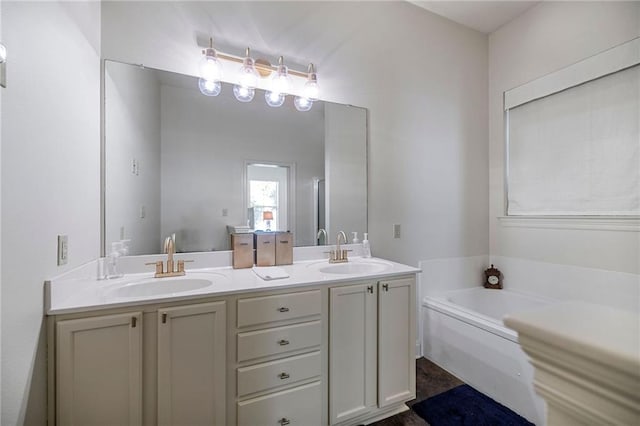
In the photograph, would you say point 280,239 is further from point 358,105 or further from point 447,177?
point 447,177

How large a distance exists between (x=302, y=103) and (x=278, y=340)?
61.7 inches

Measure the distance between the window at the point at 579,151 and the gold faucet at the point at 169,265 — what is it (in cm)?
283

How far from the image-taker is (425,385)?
6.62 feet

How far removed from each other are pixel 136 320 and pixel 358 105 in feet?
6.52

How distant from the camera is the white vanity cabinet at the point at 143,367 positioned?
1.04m

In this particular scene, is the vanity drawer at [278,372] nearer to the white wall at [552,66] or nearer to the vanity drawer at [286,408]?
the vanity drawer at [286,408]

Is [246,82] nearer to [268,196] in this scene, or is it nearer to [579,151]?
[268,196]

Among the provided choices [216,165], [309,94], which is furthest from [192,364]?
[309,94]

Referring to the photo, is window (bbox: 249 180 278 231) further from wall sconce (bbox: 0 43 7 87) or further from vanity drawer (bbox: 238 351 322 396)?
wall sconce (bbox: 0 43 7 87)

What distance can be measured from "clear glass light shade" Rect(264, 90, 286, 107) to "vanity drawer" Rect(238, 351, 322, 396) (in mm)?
1609

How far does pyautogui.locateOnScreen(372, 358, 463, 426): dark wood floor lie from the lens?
1.66 meters

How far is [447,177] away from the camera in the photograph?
2574 mm

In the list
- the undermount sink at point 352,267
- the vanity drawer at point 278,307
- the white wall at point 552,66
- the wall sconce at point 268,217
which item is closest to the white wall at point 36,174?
the vanity drawer at point 278,307

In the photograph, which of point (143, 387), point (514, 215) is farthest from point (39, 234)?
point (514, 215)
